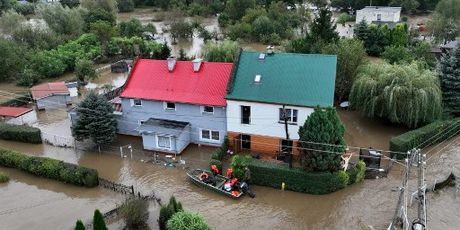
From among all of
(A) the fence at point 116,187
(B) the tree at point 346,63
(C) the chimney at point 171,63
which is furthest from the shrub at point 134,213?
(B) the tree at point 346,63

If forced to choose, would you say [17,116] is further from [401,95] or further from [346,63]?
[401,95]

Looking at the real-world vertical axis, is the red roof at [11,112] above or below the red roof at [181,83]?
below

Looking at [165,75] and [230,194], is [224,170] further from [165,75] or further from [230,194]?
[165,75]

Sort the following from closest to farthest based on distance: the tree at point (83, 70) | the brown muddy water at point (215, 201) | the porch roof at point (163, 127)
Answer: the brown muddy water at point (215, 201) < the porch roof at point (163, 127) < the tree at point (83, 70)

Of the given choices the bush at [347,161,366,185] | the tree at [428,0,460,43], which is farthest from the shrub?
the tree at [428,0,460,43]

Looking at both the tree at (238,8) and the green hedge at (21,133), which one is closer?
the green hedge at (21,133)

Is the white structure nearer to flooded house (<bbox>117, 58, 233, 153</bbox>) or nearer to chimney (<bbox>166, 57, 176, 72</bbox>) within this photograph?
flooded house (<bbox>117, 58, 233, 153</bbox>)

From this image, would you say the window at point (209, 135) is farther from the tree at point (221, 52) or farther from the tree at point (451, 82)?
the tree at point (451, 82)
